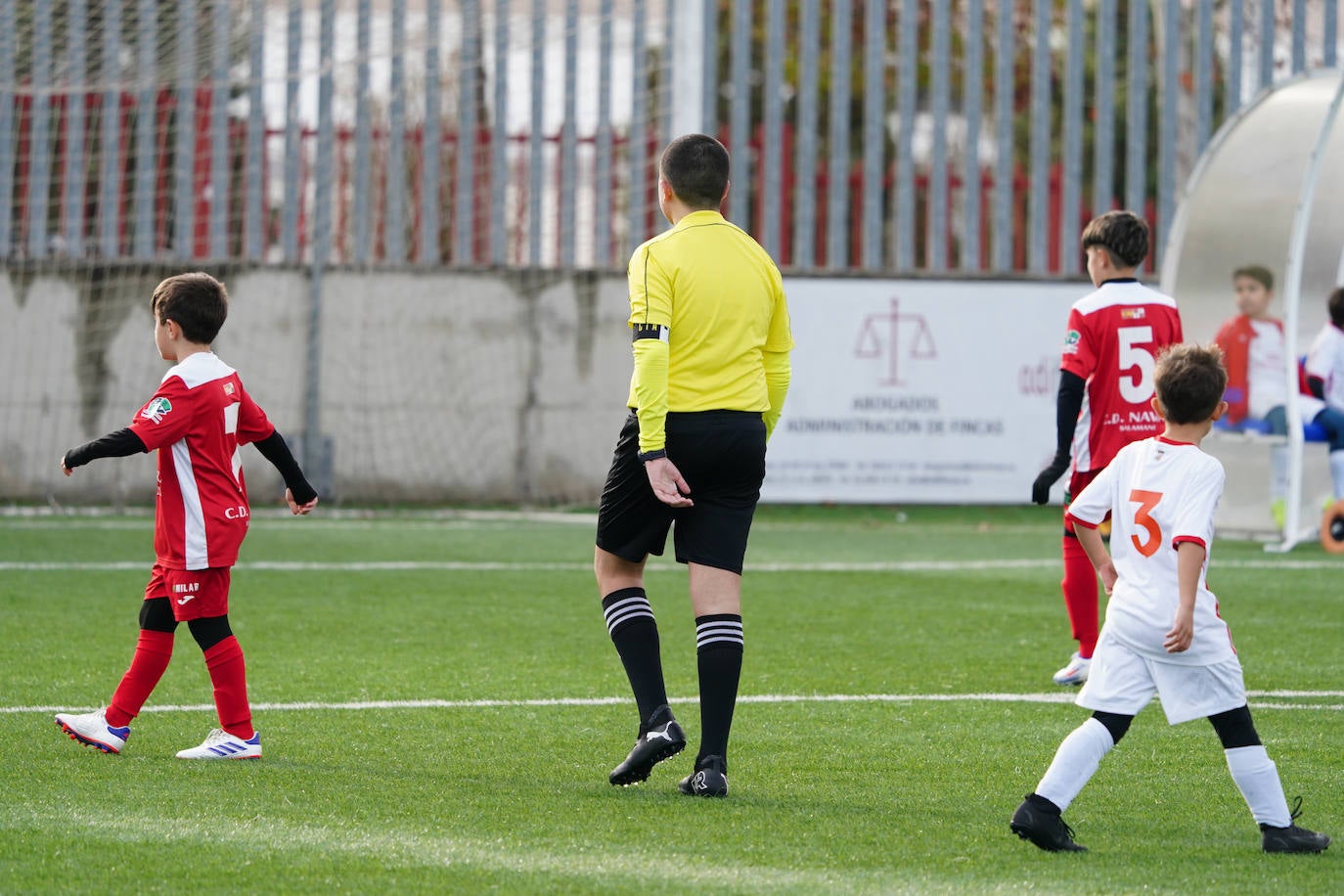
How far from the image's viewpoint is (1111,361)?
7109 millimetres

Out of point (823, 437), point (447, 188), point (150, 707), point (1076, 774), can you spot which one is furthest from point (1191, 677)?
point (447, 188)

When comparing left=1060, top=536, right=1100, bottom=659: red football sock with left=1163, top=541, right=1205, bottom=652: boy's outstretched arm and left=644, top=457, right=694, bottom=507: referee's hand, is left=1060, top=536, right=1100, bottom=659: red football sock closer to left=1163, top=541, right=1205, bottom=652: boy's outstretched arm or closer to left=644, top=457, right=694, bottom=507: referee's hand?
left=644, top=457, right=694, bottom=507: referee's hand

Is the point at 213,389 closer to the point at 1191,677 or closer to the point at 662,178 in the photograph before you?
the point at 662,178

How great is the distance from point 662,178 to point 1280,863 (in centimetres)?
240

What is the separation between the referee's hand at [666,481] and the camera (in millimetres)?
4691

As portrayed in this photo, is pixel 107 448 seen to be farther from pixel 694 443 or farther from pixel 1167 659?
pixel 1167 659

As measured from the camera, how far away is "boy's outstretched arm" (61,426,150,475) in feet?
16.5

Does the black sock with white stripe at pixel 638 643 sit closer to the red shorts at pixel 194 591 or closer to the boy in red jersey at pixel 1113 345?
the red shorts at pixel 194 591

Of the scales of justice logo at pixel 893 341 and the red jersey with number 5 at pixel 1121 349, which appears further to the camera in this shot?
the scales of justice logo at pixel 893 341

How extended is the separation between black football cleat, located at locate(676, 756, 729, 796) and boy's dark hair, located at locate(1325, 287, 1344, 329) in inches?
342

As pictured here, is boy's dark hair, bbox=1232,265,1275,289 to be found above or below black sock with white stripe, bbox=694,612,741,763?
above

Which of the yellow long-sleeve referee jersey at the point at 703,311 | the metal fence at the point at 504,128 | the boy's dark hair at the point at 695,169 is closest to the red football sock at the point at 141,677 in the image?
the yellow long-sleeve referee jersey at the point at 703,311

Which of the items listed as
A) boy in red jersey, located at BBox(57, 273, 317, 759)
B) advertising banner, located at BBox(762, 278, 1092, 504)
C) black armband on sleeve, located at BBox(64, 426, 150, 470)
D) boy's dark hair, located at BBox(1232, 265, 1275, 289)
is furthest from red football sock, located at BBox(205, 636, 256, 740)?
advertising banner, located at BBox(762, 278, 1092, 504)

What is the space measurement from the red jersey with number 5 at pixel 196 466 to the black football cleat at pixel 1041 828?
2.41m
